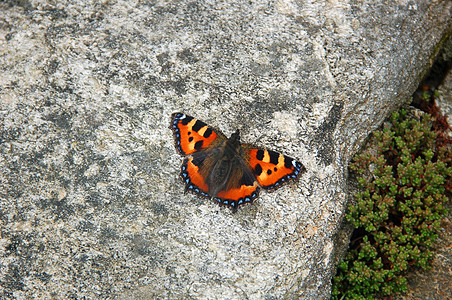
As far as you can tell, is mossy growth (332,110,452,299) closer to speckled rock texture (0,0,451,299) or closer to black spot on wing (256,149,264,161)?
speckled rock texture (0,0,451,299)

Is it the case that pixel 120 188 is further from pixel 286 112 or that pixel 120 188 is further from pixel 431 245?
pixel 431 245

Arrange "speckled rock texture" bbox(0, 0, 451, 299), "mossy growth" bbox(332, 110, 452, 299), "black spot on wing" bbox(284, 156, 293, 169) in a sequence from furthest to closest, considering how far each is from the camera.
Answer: "mossy growth" bbox(332, 110, 452, 299) < "black spot on wing" bbox(284, 156, 293, 169) < "speckled rock texture" bbox(0, 0, 451, 299)

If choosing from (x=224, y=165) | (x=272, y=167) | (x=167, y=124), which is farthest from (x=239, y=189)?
(x=167, y=124)

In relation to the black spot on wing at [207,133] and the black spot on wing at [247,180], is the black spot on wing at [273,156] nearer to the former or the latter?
the black spot on wing at [247,180]

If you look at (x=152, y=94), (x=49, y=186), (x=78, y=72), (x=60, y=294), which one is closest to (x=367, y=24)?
(x=152, y=94)

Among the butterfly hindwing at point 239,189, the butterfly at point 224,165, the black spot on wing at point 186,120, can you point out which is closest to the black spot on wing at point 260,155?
the butterfly at point 224,165

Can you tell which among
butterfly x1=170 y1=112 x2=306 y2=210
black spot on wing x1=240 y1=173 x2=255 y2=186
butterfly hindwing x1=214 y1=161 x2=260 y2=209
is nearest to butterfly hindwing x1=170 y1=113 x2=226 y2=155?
butterfly x1=170 y1=112 x2=306 y2=210
